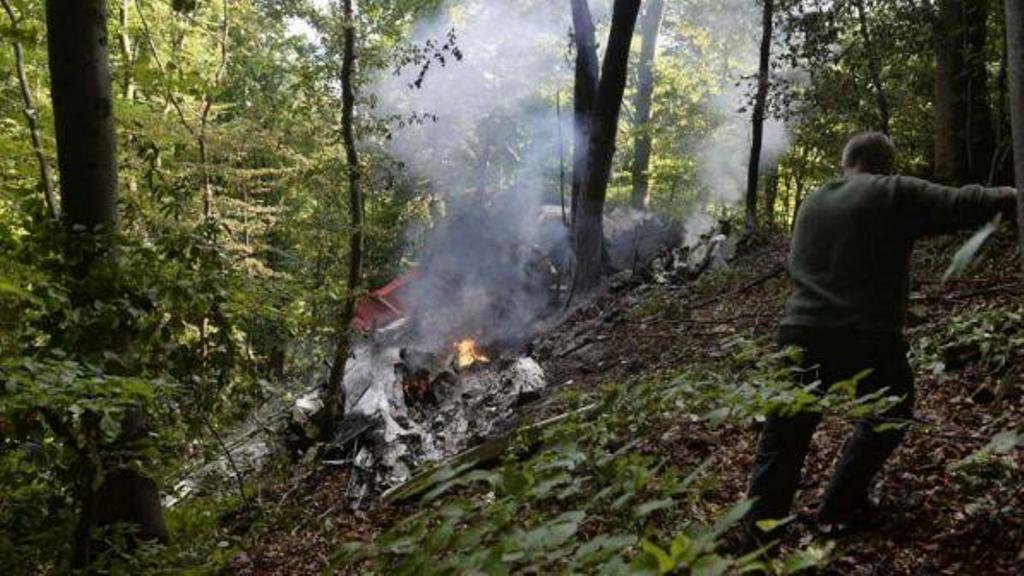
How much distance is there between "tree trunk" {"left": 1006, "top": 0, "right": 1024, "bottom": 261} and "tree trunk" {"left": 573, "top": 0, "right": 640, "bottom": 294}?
1156 cm

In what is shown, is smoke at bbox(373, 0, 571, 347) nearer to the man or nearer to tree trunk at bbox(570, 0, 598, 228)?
tree trunk at bbox(570, 0, 598, 228)

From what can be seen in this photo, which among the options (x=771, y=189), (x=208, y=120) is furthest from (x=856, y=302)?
(x=771, y=189)

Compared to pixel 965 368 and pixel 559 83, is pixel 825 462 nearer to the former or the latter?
pixel 965 368

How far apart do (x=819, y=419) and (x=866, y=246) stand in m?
0.82

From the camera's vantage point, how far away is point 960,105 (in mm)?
10062

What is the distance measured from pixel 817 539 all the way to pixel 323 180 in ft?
31.5

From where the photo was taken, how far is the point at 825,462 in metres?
4.72

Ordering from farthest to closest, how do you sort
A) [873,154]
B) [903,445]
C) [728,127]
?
[728,127] < [903,445] < [873,154]

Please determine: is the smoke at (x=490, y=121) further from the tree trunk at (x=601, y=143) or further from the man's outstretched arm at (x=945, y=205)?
the man's outstretched arm at (x=945, y=205)

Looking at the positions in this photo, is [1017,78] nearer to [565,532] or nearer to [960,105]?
[565,532]

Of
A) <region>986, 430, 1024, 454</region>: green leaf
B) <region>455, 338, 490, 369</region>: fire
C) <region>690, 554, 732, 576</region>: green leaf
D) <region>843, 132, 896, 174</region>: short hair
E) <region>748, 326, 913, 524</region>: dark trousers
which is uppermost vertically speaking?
<region>843, 132, 896, 174</region>: short hair

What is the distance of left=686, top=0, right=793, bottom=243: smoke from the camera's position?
91.7 feet

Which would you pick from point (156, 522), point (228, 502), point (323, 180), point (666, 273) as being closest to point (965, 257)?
point (156, 522)

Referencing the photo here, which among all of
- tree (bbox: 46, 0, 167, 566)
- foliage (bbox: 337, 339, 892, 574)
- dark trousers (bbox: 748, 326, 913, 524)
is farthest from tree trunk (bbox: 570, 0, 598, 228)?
foliage (bbox: 337, 339, 892, 574)
